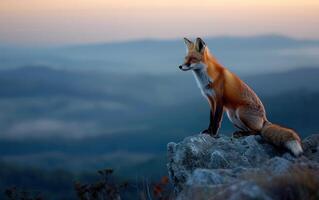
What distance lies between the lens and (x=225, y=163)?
12.4 m

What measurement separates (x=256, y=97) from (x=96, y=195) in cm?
465

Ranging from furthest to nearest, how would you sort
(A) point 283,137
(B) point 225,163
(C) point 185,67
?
(C) point 185,67 < (A) point 283,137 < (B) point 225,163

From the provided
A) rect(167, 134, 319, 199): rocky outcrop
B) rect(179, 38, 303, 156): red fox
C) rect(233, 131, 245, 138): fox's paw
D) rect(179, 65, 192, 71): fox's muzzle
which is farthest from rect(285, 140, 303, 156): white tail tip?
rect(179, 65, 192, 71): fox's muzzle

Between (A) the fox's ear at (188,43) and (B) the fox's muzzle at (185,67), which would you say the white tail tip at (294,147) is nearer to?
(B) the fox's muzzle at (185,67)

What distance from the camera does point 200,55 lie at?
15.5m

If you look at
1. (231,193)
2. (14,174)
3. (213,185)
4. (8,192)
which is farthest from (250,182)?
(14,174)

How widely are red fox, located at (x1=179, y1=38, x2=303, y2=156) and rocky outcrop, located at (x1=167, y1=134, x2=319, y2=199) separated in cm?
94

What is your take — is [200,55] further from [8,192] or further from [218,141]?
[8,192]

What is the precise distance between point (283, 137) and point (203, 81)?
345 centimetres

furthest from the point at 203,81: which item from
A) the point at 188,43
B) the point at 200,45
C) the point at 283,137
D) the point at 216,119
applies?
the point at 283,137

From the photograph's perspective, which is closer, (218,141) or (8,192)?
(218,141)

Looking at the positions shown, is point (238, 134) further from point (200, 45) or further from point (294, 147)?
point (200, 45)

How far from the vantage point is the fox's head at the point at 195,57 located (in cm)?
1544

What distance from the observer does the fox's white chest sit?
15.2 metres
